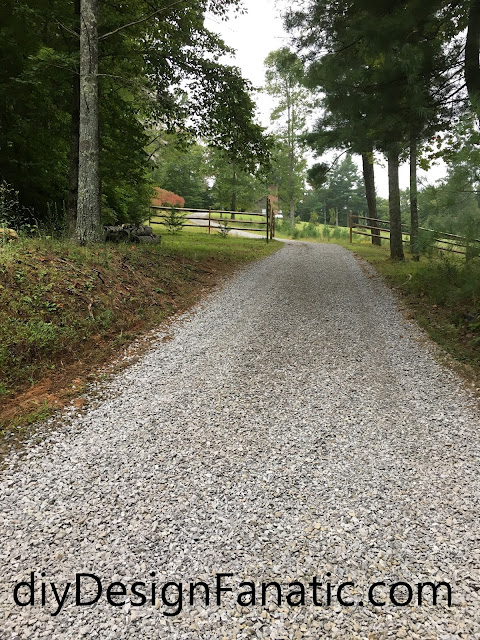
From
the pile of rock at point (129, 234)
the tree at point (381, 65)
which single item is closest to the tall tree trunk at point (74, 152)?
the pile of rock at point (129, 234)

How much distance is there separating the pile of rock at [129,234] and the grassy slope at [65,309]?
1468 mm

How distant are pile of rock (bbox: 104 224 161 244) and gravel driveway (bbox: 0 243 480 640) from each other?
5171 millimetres

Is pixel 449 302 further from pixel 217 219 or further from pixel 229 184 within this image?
pixel 229 184

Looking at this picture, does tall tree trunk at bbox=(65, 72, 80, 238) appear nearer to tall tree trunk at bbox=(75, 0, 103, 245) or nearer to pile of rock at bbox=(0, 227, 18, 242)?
tall tree trunk at bbox=(75, 0, 103, 245)

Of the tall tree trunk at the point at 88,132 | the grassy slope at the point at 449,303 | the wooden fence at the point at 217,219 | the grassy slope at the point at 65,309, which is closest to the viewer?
the grassy slope at the point at 65,309

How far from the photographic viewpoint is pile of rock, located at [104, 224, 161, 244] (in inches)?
324

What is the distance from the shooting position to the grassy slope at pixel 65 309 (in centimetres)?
334

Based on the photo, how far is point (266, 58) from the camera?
78.5 feet

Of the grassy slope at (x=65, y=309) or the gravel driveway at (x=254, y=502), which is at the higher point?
the grassy slope at (x=65, y=309)

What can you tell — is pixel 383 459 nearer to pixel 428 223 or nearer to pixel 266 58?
pixel 428 223

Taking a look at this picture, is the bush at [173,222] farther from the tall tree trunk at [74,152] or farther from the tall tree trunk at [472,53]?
the tall tree trunk at [472,53]

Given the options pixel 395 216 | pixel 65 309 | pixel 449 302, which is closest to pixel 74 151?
pixel 65 309

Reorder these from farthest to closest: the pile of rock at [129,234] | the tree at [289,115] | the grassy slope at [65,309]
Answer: the tree at [289,115] → the pile of rock at [129,234] → the grassy slope at [65,309]

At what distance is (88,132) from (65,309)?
381 centimetres
